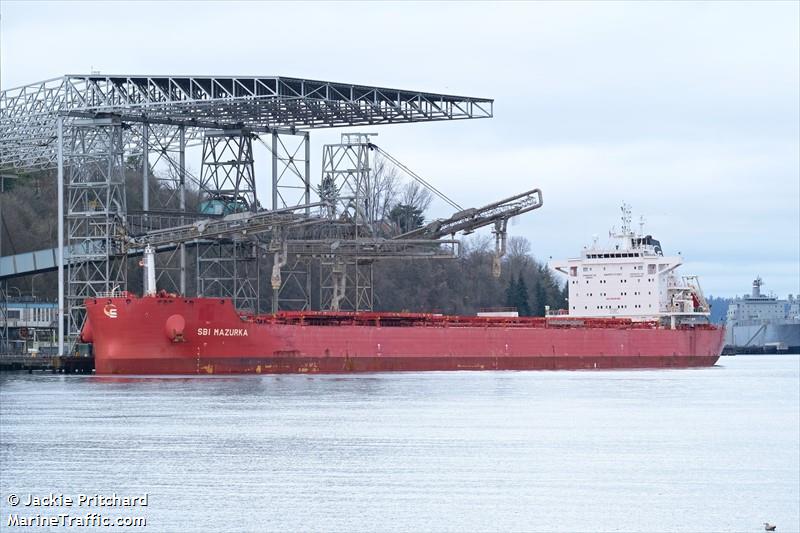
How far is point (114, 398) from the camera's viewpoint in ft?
122

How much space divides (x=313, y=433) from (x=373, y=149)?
97.6 feet

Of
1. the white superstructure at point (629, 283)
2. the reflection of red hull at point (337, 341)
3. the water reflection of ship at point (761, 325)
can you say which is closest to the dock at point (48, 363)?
the reflection of red hull at point (337, 341)

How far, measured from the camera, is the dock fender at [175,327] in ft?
147

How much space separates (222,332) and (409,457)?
2131cm

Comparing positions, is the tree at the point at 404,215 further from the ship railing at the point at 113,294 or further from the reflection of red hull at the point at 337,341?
the ship railing at the point at 113,294

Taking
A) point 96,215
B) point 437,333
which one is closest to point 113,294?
point 96,215

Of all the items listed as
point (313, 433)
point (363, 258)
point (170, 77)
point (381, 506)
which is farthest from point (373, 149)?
point (381, 506)

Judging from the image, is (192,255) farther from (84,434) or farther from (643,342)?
(84,434)

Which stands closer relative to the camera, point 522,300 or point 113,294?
point 113,294

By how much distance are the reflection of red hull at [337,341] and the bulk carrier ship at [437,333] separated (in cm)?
4

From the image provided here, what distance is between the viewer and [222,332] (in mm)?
45781

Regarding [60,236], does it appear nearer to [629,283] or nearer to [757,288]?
[629,283]

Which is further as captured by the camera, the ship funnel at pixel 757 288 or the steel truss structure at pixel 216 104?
the ship funnel at pixel 757 288

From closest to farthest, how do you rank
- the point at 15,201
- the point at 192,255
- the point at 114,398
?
the point at 114,398, the point at 15,201, the point at 192,255
